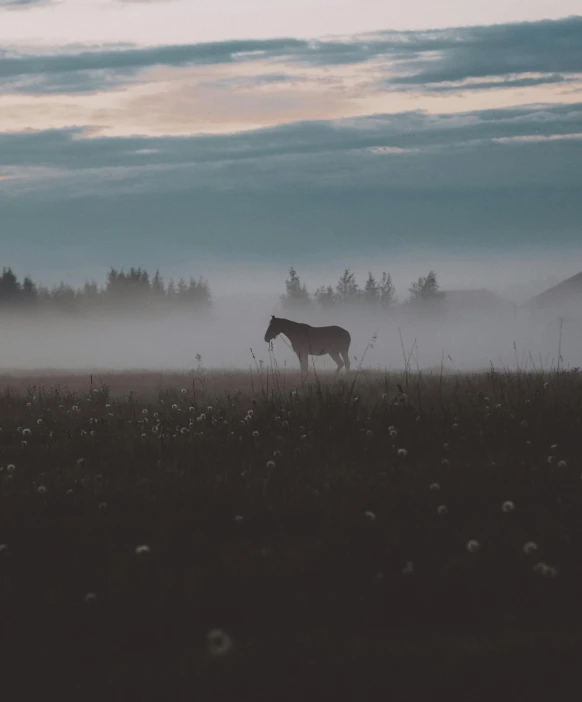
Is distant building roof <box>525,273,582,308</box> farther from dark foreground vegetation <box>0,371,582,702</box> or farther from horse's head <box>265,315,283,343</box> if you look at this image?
dark foreground vegetation <box>0,371,582,702</box>

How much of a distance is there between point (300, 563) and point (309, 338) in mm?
33612

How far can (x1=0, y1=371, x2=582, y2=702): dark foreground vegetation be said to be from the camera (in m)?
6.26

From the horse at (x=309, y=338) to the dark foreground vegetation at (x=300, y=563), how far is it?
26.2 m

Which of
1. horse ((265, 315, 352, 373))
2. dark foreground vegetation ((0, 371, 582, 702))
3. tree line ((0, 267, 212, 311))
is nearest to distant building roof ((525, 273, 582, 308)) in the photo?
tree line ((0, 267, 212, 311))

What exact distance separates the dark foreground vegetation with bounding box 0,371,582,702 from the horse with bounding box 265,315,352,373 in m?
26.2

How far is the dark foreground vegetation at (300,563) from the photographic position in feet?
20.5

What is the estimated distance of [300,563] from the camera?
8.20 m

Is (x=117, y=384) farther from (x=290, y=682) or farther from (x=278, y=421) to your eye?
(x=290, y=682)

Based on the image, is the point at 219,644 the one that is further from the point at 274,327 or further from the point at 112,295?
the point at 112,295

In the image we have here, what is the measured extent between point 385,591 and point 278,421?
7.03 meters

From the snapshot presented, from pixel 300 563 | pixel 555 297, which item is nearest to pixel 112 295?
pixel 555 297

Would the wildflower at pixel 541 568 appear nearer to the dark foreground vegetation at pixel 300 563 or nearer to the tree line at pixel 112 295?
the dark foreground vegetation at pixel 300 563

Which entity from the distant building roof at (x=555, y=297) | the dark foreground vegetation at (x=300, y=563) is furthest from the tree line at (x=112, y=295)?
the dark foreground vegetation at (x=300, y=563)

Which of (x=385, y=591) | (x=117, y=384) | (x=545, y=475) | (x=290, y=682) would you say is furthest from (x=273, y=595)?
(x=117, y=384)
